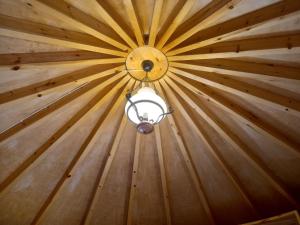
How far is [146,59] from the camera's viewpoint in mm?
2775

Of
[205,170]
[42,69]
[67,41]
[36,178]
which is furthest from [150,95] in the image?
[36,178]

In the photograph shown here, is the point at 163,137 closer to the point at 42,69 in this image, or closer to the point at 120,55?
the point at 120,55

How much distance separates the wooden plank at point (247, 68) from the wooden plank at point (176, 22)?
247 mm

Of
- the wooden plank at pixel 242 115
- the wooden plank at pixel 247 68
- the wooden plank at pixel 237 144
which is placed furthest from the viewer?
the wooden plank at pixel 237 144

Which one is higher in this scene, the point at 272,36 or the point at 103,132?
the point at 272,36

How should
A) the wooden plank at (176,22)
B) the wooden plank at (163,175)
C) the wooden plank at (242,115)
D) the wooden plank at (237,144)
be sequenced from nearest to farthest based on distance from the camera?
the wooden plank at (176,22)
the wooden plank at (242,115)
the wooden plank at (237,144)
the wooden plank at (163,175)

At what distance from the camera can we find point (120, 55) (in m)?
2.74

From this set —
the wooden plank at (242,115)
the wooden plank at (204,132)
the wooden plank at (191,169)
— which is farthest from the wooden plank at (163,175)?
the wooden plank at (242,115)

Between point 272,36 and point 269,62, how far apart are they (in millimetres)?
282

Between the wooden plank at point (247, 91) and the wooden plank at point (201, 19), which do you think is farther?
the wooden plank at point (247, 91)

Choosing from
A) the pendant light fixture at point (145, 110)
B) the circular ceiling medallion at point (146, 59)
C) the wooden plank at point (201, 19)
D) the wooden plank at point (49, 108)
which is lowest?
the pendant light fixture at point (145, 110)

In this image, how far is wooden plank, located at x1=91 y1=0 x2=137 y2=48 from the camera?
2299 millimetres

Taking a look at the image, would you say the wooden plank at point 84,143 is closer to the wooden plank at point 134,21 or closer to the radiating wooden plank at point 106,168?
the radiating wooden plank at point 106,168

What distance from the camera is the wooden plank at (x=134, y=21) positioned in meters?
2.28
